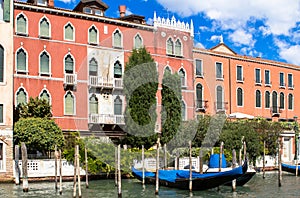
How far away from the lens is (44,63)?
24.6 metres

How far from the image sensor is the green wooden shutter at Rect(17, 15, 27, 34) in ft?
78.1

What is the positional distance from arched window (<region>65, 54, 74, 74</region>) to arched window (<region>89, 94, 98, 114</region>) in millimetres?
1571

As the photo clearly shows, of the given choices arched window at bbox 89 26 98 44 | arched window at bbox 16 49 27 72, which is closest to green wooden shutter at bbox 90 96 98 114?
arched window at bbox 89 26 98 44

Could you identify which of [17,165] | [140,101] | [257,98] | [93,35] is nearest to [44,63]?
[93,35]

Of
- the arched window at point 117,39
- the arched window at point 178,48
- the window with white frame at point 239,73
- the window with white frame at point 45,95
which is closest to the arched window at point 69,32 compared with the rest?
the arched window at point 117,39

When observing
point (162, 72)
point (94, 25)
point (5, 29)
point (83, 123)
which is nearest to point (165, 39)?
point (162, 72)

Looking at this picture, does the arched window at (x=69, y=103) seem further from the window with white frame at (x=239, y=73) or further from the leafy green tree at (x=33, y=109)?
the window with white frame at (x=239, y=73)

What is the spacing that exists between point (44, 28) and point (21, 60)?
189 centimetres

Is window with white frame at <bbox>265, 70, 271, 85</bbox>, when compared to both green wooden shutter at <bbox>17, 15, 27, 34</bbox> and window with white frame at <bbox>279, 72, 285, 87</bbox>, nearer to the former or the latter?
window with white frame at <bbox>279, 72, 285, 87</bbox>

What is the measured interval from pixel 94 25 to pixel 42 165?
7.81 metres

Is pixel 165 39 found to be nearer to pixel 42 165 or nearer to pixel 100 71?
pixel 100 71

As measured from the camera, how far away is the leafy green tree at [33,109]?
74.8 feet

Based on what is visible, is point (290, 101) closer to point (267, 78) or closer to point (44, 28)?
point (267, 78)

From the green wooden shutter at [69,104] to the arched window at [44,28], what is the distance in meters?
2.90
